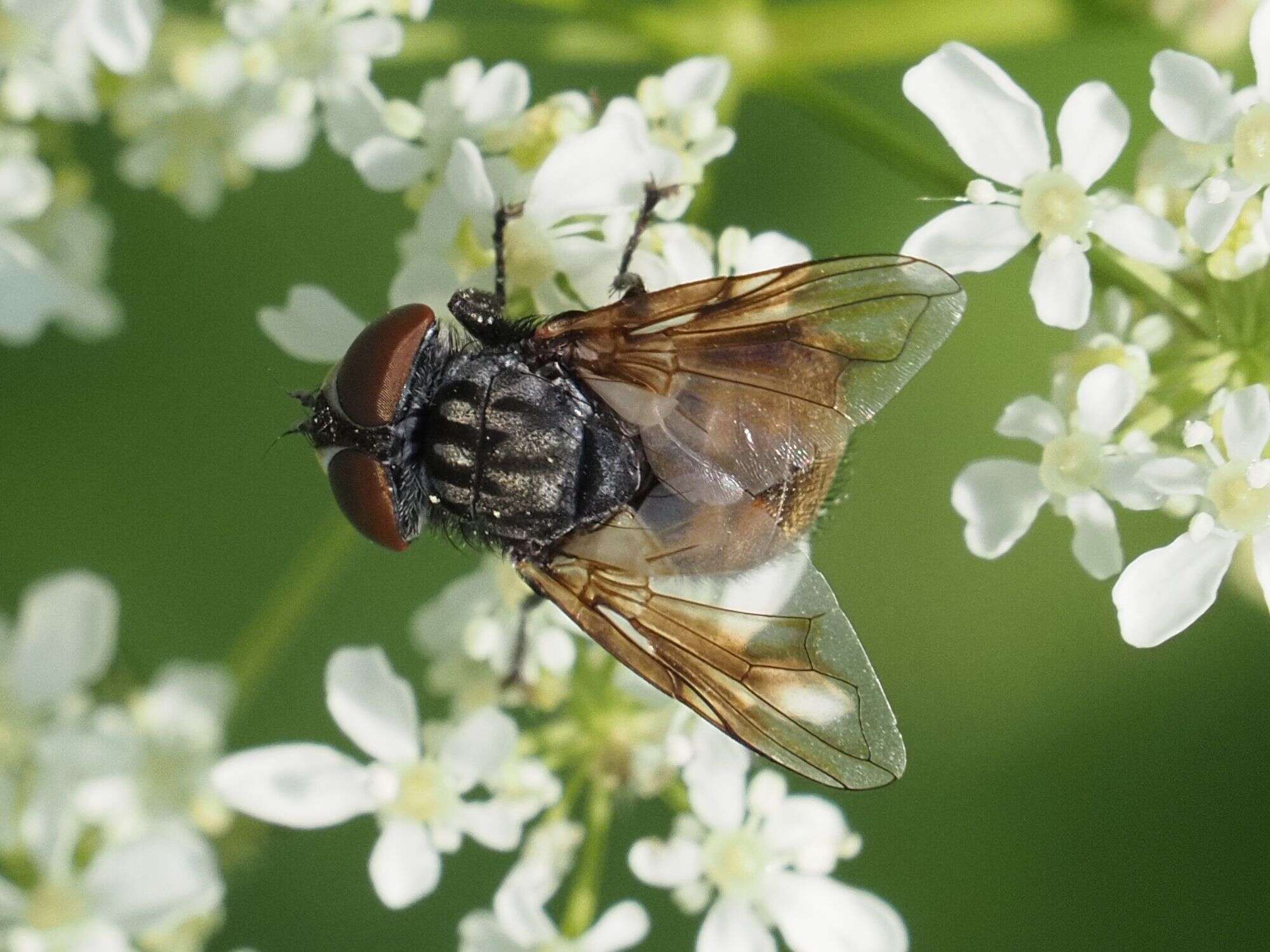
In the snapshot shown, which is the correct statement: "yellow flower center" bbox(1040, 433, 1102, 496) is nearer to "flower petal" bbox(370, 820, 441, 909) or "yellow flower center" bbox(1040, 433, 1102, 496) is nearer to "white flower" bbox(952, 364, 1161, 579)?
"white flower" bbox(952, 364, 1161, 579)

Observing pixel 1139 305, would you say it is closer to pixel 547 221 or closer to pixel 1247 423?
pixel 1247 423

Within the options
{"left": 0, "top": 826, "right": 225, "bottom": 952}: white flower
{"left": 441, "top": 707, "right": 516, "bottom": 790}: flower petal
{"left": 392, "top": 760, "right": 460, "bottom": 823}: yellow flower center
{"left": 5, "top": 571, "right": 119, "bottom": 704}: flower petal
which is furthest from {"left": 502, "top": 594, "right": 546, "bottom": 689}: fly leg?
{"left": 5, "top": 571, "right": 119, "bottom": 704}: flower petal

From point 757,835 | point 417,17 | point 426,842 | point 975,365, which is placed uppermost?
point 975,365

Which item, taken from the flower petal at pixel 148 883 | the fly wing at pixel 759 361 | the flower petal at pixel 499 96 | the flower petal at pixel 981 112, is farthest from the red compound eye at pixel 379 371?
the flower petal at pixel 981 112

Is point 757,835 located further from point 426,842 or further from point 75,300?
point 75,300

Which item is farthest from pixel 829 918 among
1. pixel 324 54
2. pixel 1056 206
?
pixel 324 54

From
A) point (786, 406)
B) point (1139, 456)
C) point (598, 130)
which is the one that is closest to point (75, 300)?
point (598, 130)

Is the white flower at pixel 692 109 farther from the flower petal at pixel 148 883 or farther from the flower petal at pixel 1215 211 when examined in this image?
the flower petal at pixel 148 883
